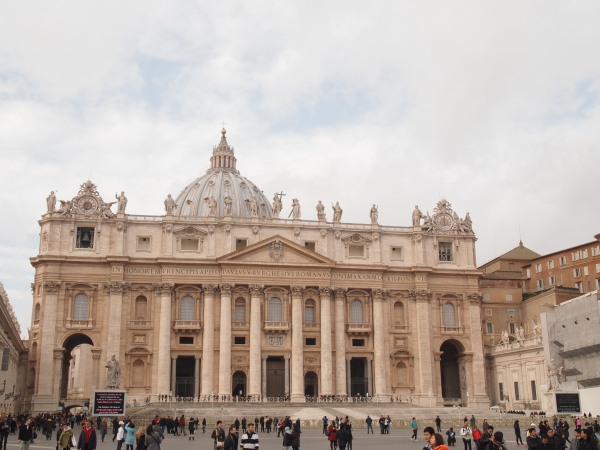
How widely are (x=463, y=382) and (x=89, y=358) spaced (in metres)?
40.7

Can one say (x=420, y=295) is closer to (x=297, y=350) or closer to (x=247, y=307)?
(x=297, y=350)

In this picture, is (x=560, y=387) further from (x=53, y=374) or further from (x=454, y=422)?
(x=53, y=374)

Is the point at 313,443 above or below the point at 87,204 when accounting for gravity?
below

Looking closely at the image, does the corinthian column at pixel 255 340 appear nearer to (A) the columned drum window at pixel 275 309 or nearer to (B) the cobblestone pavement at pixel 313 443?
(A) the columned drum window at pixel 275 309

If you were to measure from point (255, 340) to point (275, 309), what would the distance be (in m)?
4.20

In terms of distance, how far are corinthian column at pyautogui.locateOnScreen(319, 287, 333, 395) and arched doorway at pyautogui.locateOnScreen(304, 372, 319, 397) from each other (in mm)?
1572

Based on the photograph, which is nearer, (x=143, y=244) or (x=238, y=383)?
(x=238, y=383)

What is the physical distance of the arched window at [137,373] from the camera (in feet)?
235

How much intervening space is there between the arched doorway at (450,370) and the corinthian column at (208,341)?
25.7 m

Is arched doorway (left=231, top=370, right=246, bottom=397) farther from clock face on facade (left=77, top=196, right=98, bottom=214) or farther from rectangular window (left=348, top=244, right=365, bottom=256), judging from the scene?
clock face on facade (left=77, top=196, right=98, bottom=214)

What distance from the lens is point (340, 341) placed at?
2968 inches

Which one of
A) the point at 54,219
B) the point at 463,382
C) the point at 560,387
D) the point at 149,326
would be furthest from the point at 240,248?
the point at 560,387

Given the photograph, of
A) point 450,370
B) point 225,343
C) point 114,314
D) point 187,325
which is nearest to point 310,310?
point 225,343

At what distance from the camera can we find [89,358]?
271 ft
